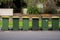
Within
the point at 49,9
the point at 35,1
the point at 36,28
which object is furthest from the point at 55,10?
the point at 36,28

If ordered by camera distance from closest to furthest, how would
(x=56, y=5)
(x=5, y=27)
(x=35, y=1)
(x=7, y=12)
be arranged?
(x=5, y=27)
(x=7, y=12)
(x=35, y=1)
(x=56, y=5)

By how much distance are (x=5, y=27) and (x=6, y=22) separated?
1.41ft

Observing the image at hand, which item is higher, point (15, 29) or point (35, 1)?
point (35, 1)

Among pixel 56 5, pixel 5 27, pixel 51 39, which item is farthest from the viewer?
pixel 56 5

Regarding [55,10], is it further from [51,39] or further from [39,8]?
[51,39]

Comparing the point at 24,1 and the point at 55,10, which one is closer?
the point at 55,10

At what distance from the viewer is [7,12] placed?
28.0 meters

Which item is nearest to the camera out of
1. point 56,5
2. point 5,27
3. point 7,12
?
point 5,27

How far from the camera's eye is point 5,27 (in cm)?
1792

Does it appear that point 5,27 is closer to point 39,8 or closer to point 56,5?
point 39,8

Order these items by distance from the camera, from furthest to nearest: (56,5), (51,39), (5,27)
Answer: (56,5), (5,27), (51,39)

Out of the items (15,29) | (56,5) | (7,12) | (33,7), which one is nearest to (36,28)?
(15,29)

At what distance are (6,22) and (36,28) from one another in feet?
8.12

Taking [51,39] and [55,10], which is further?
[55,10]
